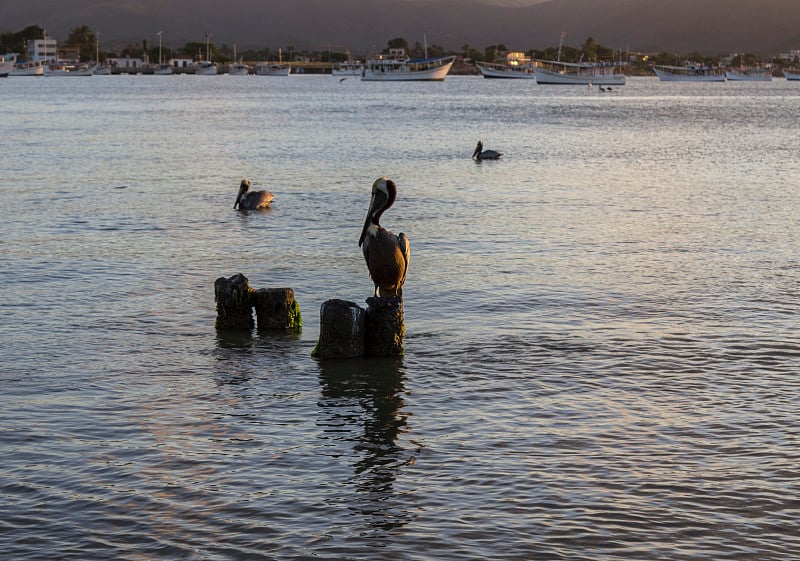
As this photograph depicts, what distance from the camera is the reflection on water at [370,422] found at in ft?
34.8

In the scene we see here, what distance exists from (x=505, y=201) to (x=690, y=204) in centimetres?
567

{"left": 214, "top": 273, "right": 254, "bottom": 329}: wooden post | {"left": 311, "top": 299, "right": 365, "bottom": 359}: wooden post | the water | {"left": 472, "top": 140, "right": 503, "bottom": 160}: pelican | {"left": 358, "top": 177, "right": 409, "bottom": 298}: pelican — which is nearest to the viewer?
the water

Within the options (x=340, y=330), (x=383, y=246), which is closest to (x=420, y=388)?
(x=340, y=330)

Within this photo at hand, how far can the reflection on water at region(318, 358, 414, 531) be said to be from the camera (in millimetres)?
10594

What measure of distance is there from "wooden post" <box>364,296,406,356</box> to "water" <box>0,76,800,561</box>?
0.37 m

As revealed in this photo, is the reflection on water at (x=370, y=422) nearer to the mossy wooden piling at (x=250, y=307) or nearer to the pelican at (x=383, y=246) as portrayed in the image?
the pelican at (x=383, y=246)

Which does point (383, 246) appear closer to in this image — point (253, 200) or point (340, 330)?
point (340, 330)

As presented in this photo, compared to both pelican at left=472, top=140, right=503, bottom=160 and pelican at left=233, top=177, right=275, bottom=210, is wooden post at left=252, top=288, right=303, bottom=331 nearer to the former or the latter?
pelican at left=233, top=177, right=275, bottom=210

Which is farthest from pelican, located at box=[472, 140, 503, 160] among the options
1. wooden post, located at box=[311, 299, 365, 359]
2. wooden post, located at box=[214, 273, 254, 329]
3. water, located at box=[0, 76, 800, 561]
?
wooden post, located at box=[311, 299, 365, 359]

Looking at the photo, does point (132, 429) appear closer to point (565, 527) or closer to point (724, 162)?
point (565, 527)

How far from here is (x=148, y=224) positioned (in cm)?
2889

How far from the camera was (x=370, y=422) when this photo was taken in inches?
513

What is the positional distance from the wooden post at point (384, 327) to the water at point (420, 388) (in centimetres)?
37

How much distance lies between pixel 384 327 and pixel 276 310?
2.33 metres
